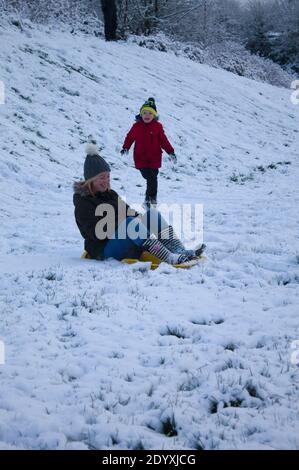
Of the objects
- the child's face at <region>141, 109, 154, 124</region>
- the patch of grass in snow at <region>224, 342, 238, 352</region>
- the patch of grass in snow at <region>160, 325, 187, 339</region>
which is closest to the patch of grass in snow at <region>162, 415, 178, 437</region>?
the patch of grass in snow at <region>224, 342, 238, 352</region>

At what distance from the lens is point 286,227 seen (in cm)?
738

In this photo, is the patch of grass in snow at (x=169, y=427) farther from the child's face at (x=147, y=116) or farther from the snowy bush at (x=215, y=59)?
the snowy bush at (x=215, y=59)

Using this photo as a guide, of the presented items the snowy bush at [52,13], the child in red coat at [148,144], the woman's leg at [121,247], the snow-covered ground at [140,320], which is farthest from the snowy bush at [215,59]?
the woman's leg at [121,247]

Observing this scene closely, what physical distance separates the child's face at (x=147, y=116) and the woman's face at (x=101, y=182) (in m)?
3.28

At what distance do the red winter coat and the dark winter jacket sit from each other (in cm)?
320

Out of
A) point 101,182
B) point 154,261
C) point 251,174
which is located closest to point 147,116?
point 101,182

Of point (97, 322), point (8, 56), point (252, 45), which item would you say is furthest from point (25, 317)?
point (252, 45)

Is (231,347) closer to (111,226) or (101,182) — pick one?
(111,226)

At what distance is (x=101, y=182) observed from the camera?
5.88m

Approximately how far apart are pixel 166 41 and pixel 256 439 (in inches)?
952

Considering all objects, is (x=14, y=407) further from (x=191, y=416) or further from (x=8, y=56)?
(x=8, y=56)

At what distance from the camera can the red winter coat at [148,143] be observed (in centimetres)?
895

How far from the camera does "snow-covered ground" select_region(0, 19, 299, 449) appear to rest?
267cm

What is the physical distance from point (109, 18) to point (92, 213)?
56.5 ft
